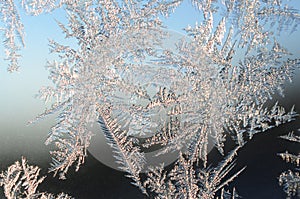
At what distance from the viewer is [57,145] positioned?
1138 millimetres

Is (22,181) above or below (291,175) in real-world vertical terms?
below

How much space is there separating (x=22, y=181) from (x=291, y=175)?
1022 millimetres

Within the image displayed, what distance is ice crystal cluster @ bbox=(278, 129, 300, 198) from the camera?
134cm

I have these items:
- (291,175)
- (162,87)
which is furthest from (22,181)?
(291,175)

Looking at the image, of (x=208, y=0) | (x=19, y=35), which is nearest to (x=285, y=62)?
(x=208, y=0)

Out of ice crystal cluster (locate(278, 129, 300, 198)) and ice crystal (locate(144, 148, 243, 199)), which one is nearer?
ice crystal (locate(144, 148, 243, 199))

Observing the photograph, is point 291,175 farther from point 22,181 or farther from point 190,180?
point 22,181

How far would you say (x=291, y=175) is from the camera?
1350 millimetres

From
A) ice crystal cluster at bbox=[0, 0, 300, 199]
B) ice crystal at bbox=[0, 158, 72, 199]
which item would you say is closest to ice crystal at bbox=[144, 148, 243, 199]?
ice crystal cluster at bbox=[0, 0, 300, 199]

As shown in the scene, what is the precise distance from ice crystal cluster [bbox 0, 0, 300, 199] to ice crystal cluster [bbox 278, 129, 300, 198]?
0.50 ft

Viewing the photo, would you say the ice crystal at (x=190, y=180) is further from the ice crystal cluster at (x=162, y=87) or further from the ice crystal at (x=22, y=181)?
the ice crystal at (x=22, y=181)

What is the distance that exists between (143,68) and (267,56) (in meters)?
0.48

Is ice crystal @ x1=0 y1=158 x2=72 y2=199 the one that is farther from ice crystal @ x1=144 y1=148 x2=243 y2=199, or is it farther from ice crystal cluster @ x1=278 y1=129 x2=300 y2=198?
ice crystal cluster @ x1=278 y1=129 x2=300 y2=198

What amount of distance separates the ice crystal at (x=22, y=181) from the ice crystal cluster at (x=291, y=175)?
858 millimetres
